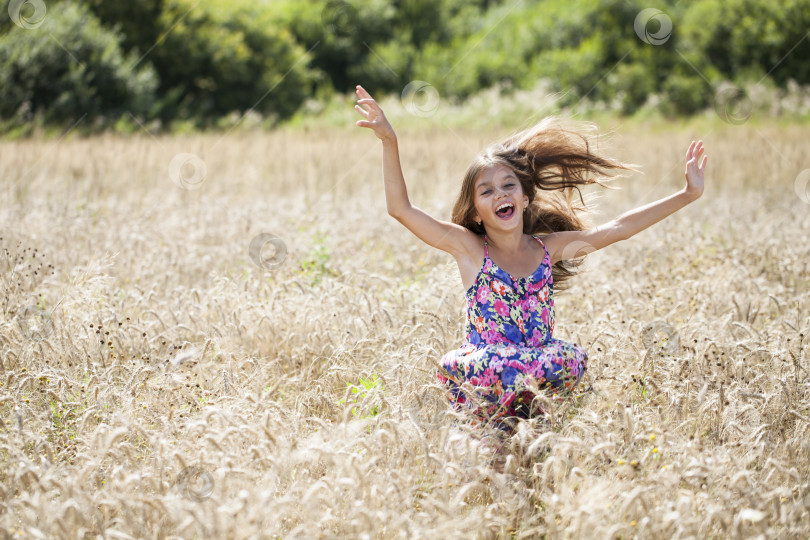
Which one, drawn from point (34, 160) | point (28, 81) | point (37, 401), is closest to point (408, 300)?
point (37, 401)

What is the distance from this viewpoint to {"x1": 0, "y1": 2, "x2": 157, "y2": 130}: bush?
1683 centimetres

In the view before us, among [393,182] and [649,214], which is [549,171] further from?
[393,182]

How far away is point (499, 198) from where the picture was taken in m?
3.45

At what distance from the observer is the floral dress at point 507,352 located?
3.18m

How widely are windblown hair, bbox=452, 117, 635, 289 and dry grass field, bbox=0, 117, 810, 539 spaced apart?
1.93ft

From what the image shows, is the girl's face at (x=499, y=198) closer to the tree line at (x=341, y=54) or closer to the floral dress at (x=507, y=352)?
the floral dress at (x=507, y=352)

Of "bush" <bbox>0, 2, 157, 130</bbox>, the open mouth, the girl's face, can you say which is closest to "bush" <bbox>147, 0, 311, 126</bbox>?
"bush" <bbox>0, 2, 157, 130</bbox>

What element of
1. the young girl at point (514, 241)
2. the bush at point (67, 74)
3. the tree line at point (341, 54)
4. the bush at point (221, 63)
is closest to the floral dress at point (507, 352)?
the young girl at point (514, 241)

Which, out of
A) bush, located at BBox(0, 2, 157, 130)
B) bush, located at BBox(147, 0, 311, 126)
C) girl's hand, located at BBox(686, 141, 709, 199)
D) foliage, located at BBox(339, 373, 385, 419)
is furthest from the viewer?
bush, located at BBox(147, 0, 311, 126)

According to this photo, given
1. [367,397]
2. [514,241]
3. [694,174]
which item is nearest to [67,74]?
[514,241]

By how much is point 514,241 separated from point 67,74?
59.3 ft

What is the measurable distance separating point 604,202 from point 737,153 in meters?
3.80

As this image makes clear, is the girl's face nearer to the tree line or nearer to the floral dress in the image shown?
the floral dress

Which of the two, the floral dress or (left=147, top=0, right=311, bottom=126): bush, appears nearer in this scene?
the floral dress
